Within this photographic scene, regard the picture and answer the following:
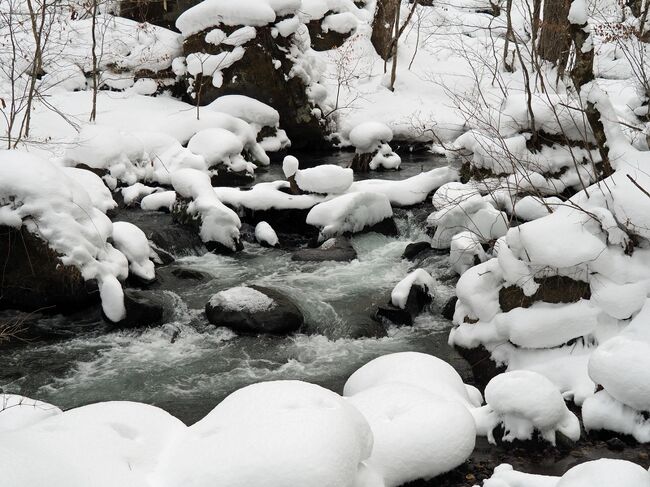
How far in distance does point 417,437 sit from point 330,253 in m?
6.24

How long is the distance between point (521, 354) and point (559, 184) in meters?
4.51

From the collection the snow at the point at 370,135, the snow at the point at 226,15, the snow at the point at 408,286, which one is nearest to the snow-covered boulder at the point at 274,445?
the snow at the point at 408,286

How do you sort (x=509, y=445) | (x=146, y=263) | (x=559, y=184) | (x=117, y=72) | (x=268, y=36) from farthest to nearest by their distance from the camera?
(x=117, y=72)
(x=268, y=36)
(x=559, y=184)
(x=146, y=263)
(x=509, y=445)

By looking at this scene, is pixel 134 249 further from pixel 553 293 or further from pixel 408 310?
pixel 553 293

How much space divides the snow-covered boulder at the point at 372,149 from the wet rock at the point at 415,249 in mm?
5428

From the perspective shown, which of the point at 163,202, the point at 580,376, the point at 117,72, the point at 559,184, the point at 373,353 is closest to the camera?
the point at 580,376

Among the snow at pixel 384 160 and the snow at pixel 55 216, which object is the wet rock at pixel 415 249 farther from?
the snow at pixel 384 160

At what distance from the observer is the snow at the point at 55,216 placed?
862cm

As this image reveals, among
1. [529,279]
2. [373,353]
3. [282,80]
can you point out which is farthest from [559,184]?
[282,80]

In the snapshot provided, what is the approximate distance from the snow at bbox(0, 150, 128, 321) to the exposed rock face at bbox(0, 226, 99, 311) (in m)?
0.10

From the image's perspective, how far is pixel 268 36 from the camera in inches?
713

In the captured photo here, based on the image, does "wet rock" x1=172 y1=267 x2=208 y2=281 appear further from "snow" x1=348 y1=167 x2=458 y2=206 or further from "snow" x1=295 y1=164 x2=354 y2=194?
"snow" x1=348 y1=167 x2=458 y2=206

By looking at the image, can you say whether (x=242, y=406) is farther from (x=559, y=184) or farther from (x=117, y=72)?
(x=117, y=72)

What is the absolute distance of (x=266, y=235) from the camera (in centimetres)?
1188
